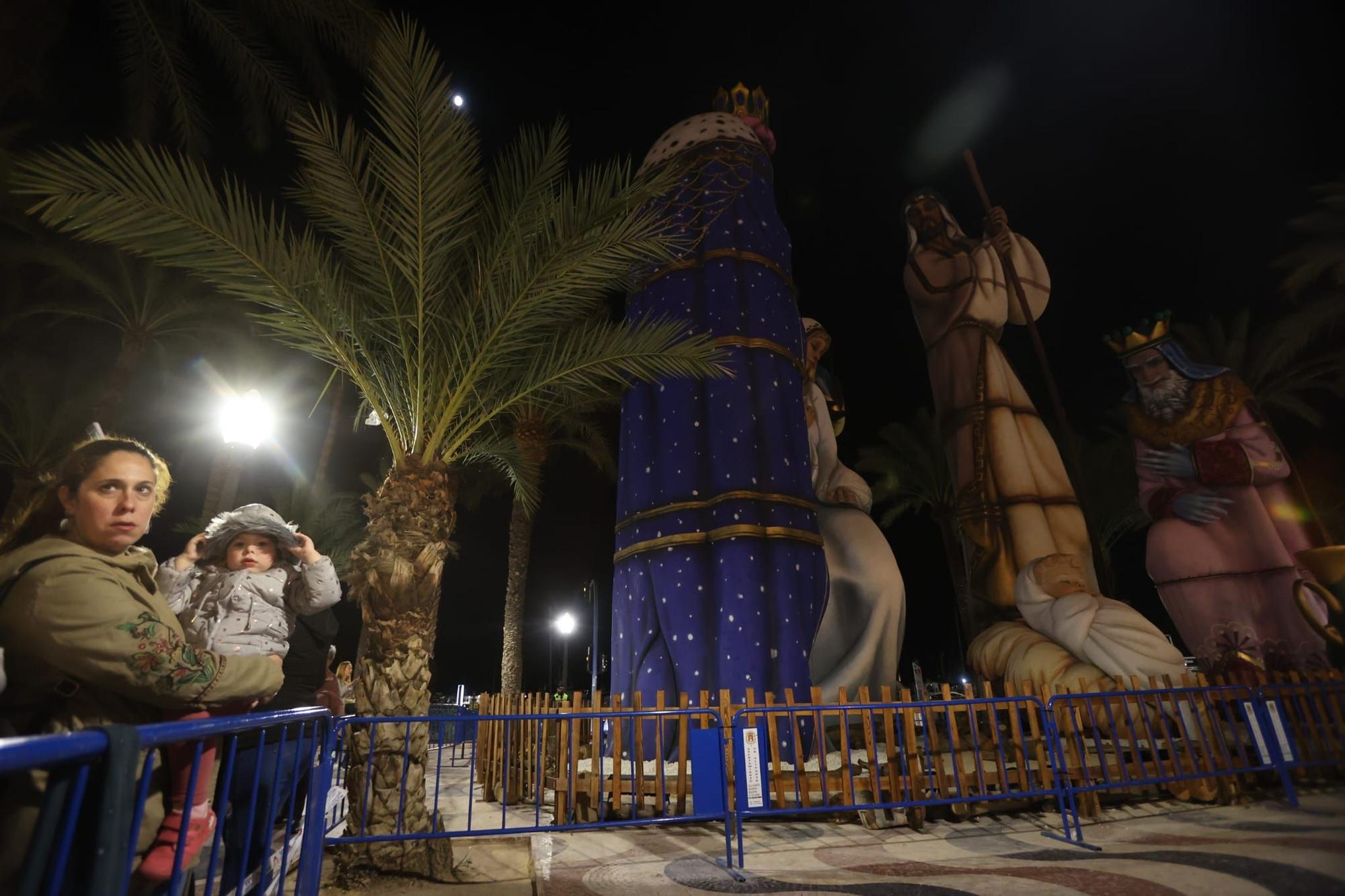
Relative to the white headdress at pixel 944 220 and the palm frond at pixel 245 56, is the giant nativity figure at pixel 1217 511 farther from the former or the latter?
the palm frond at pixel 245 56

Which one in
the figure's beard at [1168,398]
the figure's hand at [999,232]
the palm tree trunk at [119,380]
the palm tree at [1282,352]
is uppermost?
the figure's hand at [999,232]

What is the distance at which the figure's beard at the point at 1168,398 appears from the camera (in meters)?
10.8

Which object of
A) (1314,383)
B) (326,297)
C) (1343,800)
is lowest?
(1343,800)

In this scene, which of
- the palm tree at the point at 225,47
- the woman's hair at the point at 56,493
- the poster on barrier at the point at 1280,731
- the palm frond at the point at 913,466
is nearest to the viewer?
the woman's hair at the point at 56,493

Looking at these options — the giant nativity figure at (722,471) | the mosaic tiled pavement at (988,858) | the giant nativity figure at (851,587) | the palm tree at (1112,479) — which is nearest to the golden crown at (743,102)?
the giant nativity figure at (722,471)

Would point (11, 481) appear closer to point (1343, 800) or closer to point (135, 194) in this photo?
point (135, 194)

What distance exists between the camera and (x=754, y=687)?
7.01 meters

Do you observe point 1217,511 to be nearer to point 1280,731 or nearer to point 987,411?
point 987,411

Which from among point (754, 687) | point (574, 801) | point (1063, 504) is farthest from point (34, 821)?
point (1063, 504)

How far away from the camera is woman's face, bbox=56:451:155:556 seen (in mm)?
1894

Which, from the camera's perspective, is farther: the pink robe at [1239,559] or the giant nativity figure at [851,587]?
the pink robe at [1239,559]

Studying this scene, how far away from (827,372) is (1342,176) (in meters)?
10.4

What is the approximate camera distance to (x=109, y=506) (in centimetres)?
190

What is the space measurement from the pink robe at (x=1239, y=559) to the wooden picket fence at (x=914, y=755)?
226cm
